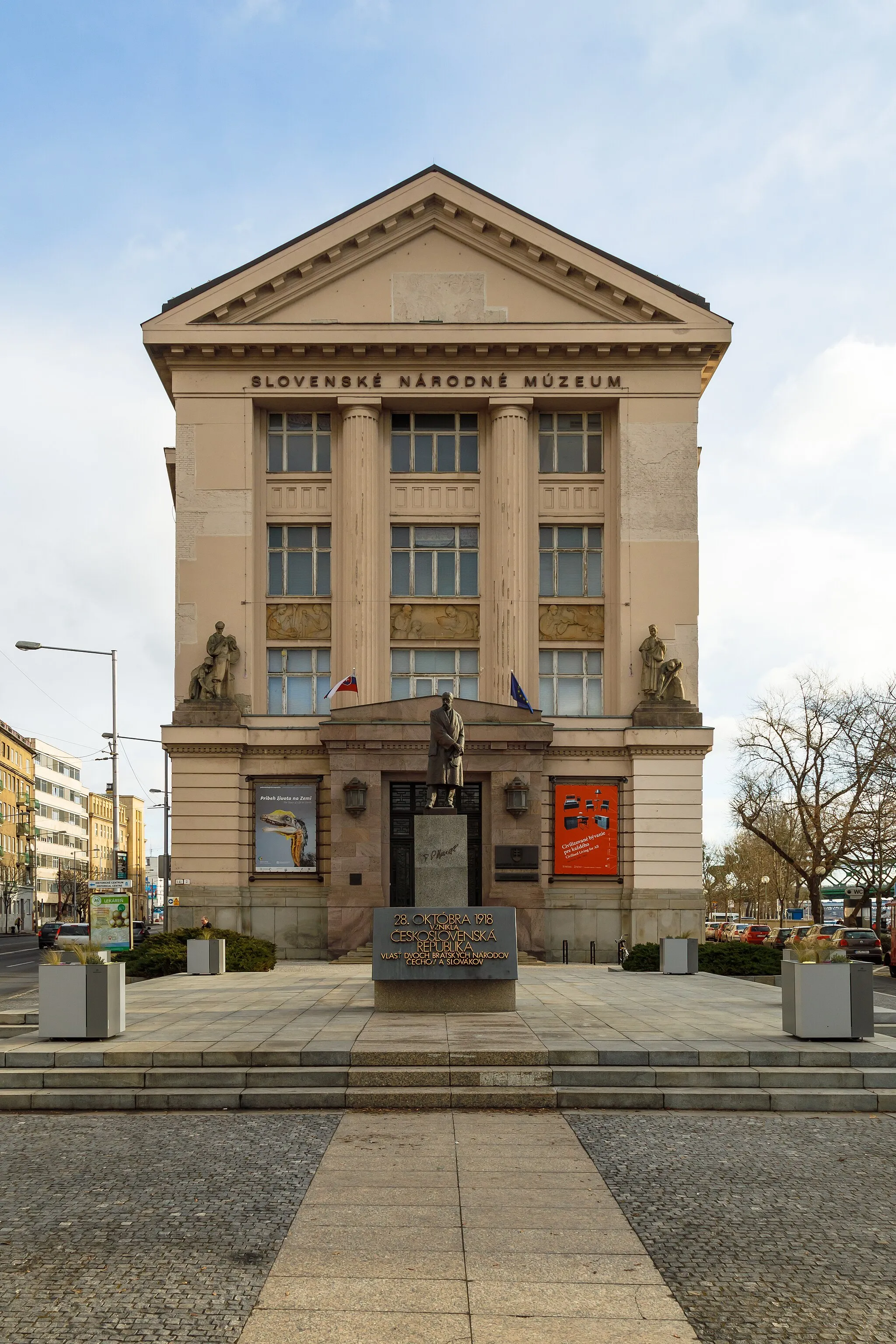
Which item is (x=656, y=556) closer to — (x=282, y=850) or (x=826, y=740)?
(x=282, y=850)

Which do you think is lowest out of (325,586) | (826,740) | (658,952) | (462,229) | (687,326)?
(658,952)

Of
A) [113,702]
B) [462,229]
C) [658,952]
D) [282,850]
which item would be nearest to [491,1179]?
[658,952]

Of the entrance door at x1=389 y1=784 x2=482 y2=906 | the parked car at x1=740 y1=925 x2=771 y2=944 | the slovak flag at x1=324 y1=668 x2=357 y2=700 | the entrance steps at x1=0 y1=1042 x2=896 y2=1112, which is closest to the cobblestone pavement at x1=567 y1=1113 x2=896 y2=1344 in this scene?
the entrance steps at x1=0 y1=1042 x2=896 y2=1112

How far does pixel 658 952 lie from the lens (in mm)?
31453

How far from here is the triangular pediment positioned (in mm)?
40375

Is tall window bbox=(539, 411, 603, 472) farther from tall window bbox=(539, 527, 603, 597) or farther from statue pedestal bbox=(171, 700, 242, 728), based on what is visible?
statue pedestal bbox=(171, 700, 242, 728)

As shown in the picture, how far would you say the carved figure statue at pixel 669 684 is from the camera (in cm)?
3897

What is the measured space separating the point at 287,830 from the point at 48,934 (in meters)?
34.3

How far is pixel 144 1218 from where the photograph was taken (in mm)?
9164

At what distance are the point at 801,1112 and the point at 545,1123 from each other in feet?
9.75

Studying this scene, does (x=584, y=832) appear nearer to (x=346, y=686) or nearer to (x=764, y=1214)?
(x=346, y=686)

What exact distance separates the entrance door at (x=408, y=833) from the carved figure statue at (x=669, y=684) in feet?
21.3

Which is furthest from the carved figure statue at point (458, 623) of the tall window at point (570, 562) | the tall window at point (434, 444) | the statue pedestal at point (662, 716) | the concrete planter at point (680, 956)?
the concrete planter at point (680, 956)

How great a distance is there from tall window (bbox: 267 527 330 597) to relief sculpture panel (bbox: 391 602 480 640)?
256 cm
